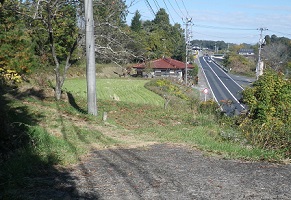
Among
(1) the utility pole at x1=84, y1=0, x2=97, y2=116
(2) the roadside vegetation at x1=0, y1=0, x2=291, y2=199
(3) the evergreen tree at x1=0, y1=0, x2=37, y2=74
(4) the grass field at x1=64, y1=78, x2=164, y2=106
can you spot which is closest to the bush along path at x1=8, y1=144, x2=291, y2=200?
(2) the roadside vegetation at x1=0, y1=0, x2=291, y2=199

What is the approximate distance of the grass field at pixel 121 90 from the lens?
30.3m

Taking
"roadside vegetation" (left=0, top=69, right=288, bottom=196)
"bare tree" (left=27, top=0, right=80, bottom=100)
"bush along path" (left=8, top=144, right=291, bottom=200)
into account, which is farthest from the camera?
"bare tree" (left=27, top=0, right=80, bottom=100)

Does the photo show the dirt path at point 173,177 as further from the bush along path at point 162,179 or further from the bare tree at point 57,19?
the bare tree at point 57,19

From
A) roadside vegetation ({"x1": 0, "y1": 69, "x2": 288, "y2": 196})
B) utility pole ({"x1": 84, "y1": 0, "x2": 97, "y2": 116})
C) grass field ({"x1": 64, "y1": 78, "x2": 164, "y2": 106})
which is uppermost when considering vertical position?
utility pole ({"x1": 84, "y1": 0, "x2": 97, "y2": 116})

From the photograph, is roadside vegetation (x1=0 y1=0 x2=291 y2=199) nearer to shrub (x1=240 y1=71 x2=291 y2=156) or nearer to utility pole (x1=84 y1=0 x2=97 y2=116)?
shrub (x1=240 y1=71 x2=291 y2=156)

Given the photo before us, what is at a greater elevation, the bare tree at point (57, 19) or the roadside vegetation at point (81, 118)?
the bare tree at point (57, 19)

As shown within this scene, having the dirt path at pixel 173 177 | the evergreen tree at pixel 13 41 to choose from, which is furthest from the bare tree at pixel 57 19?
the dirt path at pixel 173 177

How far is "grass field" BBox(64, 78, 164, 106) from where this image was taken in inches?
1195

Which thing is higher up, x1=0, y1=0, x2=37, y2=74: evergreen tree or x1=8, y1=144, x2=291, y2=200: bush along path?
x1=0, y1=0, x2=37, y2=74: evergreen tree

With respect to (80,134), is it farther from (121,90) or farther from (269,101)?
(121,90)

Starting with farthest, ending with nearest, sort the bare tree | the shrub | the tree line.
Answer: the bare tree
the shrub
the tree line

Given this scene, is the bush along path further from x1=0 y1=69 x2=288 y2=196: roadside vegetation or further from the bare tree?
the bare tree

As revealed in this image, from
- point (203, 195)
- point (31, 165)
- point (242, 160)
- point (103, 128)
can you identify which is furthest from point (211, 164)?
point (103, 128)

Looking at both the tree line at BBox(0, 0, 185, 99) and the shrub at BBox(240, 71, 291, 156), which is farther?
the shrub at BBox(240, 71, 291, 156)
